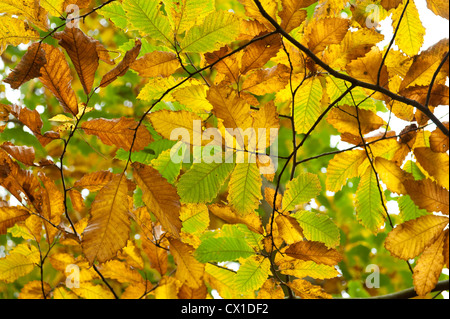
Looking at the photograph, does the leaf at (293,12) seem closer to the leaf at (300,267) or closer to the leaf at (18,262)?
the leaf at (300,267)

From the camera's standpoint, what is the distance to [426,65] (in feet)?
2.05

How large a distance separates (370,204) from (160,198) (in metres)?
0.44

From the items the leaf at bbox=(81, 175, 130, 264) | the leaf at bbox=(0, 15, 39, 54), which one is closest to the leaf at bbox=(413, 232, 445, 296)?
the leaf at bbox=(81, 175, 130, 264)

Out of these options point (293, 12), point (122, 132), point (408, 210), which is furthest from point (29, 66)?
point (408, 210)

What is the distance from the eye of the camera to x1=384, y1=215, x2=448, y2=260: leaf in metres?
0.55

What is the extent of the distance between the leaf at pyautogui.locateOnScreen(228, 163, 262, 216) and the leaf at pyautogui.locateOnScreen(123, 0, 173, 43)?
0.76 feet

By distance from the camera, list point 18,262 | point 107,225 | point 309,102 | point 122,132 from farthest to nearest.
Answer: point 18,262 → point 309,102 → point 122,132 → point 107,225

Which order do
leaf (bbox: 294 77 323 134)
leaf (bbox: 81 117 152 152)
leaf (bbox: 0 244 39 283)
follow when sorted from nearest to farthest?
1. leaf (bbox: 81 117 152 152)
2. leaf (bbox: 294 77 323 134)
3. leaf (bbox: 0 244 39 283)

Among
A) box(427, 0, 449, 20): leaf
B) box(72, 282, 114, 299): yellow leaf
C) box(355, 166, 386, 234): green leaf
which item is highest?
box(427, 0, 449, 20): leaf

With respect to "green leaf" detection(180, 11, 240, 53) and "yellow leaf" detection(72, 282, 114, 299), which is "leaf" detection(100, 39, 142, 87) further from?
"yellow leaf" detection(72, 282, 114, 299)

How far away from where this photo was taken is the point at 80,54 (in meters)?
0.50

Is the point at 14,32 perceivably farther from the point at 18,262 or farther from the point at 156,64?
the point at 18,262
